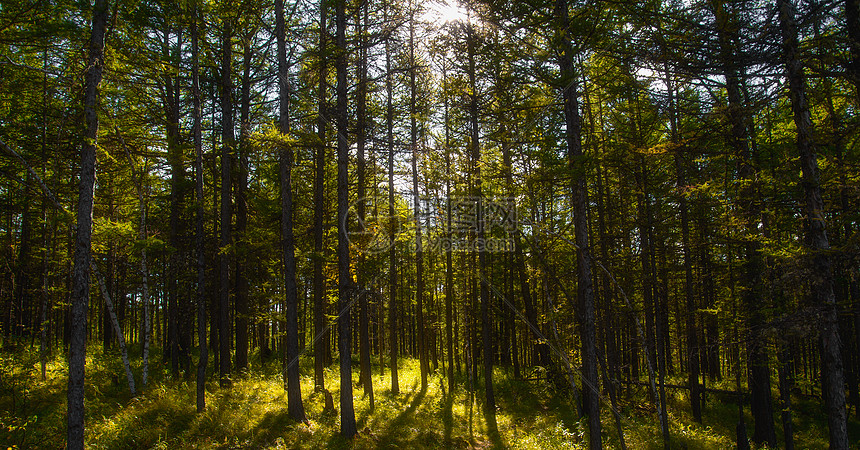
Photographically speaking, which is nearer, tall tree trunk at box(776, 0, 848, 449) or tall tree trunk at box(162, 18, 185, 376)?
tall tree trunk at box(776, 0, 848, 449)

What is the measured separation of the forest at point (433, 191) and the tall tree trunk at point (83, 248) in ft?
0.20

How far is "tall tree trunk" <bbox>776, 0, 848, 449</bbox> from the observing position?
7020 mm

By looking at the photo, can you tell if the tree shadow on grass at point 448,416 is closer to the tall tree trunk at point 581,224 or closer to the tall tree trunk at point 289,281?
the tall tree trunk at point 289,281

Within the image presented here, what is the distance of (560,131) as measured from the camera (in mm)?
14398

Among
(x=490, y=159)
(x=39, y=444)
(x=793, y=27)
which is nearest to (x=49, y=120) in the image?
(x=39, y=444)

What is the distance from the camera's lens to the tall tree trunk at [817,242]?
7.02 m

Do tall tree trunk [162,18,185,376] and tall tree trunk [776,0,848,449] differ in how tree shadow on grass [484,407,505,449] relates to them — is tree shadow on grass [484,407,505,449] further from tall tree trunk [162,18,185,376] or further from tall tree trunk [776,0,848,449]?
tall tree trunk [162,18,185,376]

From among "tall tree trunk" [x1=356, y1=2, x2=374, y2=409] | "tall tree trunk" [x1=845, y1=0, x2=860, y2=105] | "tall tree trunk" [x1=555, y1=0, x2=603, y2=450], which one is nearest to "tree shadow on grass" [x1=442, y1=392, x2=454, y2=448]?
"tall tree trunk" [x1=356, y1=2, x2=374, y2=409]

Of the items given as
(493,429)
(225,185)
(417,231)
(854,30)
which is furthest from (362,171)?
(854,30)

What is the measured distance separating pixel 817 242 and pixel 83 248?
48.0 ft

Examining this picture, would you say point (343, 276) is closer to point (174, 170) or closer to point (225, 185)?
point (225, 185)

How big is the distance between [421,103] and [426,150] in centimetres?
615
